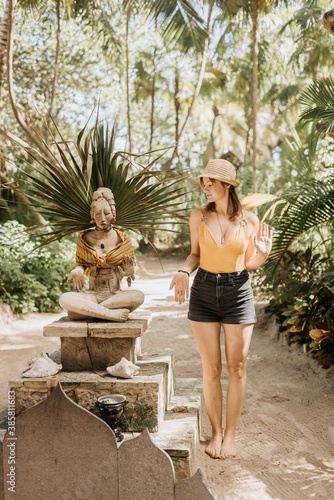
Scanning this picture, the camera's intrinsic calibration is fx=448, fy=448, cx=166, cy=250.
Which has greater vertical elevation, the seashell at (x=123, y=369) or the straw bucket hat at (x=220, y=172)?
the straw bucket hat at (x=220, y=172)

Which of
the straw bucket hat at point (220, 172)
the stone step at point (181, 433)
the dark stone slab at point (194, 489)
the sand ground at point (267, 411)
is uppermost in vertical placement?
the straw bucket hat at point (220, 172)

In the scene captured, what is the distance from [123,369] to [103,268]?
2.40ft

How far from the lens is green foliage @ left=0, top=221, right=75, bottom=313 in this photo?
21.8ft

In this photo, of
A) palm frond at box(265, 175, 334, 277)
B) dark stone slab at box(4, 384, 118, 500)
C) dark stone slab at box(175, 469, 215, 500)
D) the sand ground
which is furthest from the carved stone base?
palm frond at box(265, 175, 334, 277)

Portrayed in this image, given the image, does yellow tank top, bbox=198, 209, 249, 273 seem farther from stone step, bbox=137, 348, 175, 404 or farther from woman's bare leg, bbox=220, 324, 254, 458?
stone step, bbox=137, 348, 175, 404

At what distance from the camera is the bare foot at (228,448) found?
2.84 metres

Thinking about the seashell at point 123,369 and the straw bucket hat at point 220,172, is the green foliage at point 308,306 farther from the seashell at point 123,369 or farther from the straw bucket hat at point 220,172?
the seashell at point 123,369

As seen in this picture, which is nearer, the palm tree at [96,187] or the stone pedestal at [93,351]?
the stone pedestal at [93,351]

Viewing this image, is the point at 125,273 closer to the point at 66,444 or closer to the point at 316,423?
the point at 66,444

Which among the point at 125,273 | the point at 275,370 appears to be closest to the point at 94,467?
the point at 125,273

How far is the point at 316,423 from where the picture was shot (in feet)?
11.3

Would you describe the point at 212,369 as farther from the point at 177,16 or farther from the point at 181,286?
the point at 177,16

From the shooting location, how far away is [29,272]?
23.9 ft

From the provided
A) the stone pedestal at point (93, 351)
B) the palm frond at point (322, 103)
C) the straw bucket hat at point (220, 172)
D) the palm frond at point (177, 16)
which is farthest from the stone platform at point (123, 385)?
the palm frond at point (177, 16)
